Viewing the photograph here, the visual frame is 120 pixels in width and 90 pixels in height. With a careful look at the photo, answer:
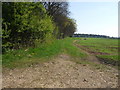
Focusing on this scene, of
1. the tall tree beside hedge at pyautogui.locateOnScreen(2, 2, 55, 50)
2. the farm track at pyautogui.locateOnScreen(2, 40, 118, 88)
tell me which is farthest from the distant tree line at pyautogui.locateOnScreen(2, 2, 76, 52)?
the farm track at pyautogui.locateOnScreen(2, 40, 118, 88)

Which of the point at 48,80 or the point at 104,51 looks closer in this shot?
the point at 48,80

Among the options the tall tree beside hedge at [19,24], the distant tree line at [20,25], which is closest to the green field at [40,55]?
the distant tree line at [20,25]

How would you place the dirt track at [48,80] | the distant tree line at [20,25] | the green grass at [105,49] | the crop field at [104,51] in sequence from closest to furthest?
the dirt track at [48,80], the distant tree line at [20,25], the crop field at [104,51], the green grass at [105,49]

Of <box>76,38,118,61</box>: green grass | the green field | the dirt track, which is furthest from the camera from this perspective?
<box>76,38,118,61</box>: green grass

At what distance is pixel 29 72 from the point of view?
27.8 ft

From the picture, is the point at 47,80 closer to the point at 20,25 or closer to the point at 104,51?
the point at 20,25

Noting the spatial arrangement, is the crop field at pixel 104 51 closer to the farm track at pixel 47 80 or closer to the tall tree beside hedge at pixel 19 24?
the farm track at pixel 47 80

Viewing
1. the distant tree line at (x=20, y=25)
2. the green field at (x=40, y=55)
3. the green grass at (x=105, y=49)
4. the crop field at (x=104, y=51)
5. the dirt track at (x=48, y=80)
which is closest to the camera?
the dirt track at (x=48, y=80)

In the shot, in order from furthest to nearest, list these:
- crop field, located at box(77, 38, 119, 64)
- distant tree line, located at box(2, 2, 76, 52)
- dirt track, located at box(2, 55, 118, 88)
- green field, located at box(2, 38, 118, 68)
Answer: crop field, located at box(77, 38, 119, 64) < distant tree line, located at box(2, 2, 76, 52) < green field, located at box(2, 38, 118, 68) < dirt track, located at box(2, 55, 118, 88)

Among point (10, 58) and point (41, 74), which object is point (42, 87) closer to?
point (41, 74)

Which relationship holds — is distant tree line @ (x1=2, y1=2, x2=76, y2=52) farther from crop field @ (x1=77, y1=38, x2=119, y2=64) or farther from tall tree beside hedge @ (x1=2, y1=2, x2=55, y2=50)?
crop field @ (x1=77, y1=38, x2=119, y2=64)

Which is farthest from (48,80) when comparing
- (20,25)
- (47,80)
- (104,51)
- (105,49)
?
(105,49)

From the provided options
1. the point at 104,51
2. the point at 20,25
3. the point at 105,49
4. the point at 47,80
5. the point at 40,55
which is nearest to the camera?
the point at 47,80

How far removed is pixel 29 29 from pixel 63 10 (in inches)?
1023
